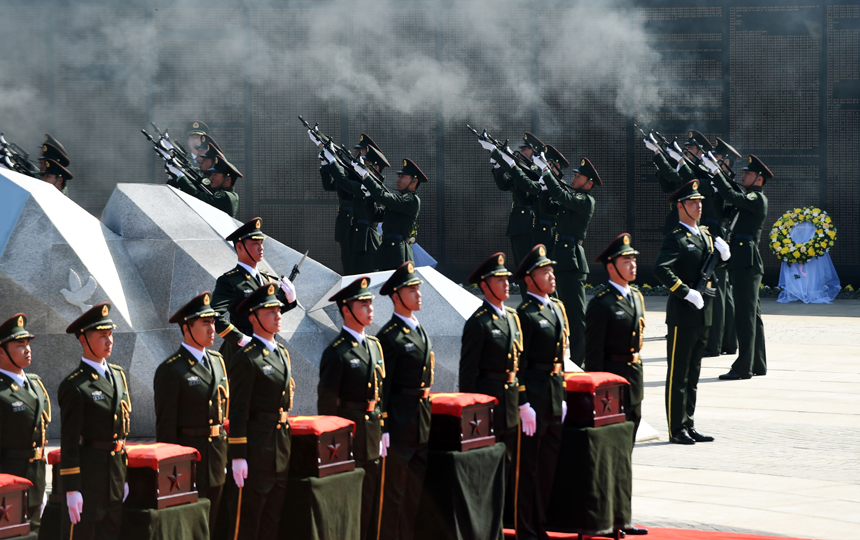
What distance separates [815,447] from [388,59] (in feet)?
40.0

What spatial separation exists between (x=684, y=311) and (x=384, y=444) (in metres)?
3.96

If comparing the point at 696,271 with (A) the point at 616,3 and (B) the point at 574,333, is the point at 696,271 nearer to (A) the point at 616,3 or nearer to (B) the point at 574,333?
(B) the point at 574,333

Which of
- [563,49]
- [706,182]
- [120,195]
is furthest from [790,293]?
[120,195]

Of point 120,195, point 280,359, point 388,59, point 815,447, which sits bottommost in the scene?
point 815,447

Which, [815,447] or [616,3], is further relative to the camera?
[616,3]

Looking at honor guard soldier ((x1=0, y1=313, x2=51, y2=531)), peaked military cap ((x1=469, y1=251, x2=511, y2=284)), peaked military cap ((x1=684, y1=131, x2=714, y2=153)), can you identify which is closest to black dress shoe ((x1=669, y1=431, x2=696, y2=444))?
peaked military cap ((x1=469, y1=251, x2=511, y2=284))

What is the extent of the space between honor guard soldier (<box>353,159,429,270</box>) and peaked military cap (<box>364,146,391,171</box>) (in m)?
0.85

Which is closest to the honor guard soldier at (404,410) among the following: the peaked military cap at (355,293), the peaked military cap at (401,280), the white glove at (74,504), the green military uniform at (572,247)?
the peaked military cap at (401,280)

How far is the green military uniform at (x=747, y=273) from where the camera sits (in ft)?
39.3

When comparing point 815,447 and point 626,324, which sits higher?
point 626,324

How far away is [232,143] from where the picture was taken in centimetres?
1970

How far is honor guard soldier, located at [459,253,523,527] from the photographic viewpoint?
20.6 ft

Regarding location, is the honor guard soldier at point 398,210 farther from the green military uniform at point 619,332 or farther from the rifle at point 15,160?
the green military uniform at point 619,332

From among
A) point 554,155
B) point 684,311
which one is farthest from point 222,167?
point 684,311
